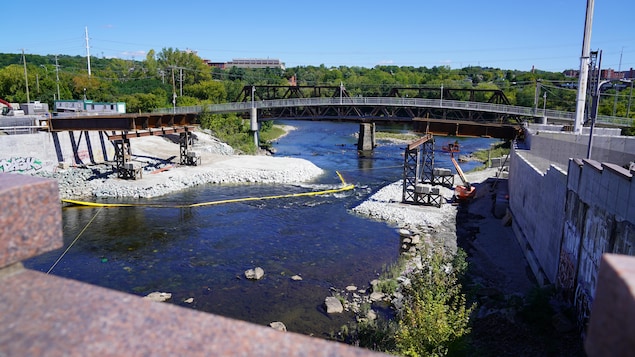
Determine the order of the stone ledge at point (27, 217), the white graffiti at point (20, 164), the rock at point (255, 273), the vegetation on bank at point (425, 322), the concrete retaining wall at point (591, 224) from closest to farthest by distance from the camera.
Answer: the stone ledge at point (27, 217) < the concrete retaining wall at point (591, 224) < the vegetation on bank at point (425, 322) < the rock at point (255, 273) < the white graffiti at point (20, 164)

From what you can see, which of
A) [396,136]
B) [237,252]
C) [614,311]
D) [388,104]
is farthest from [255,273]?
[396,136]

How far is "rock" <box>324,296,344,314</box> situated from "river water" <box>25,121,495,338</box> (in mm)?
231

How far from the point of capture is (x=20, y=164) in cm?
3275

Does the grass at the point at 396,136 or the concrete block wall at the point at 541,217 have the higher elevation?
the concrete block wall at the point at 541,217

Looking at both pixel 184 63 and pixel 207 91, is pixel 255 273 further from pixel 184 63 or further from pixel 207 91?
pixel 184 63

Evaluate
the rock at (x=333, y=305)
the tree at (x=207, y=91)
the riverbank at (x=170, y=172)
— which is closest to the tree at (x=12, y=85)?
the tree at (x=207, y=91)

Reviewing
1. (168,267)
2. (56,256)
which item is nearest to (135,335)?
(168,267)

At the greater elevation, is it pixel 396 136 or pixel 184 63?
pixel 184 63

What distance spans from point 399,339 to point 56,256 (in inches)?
667

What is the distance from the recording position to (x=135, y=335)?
5.66 feet

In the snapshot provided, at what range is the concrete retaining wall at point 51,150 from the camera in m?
32.0

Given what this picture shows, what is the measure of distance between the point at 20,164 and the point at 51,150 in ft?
9.69

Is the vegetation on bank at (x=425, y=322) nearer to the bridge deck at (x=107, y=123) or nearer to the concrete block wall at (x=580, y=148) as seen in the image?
the concrete block wall at (x=580, y=148)

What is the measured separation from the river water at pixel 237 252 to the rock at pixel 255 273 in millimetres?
243
